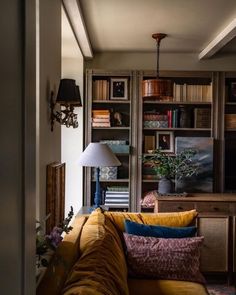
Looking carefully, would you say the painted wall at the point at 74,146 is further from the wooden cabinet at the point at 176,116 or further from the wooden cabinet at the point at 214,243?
the wooden cabinet at the point at 214,243

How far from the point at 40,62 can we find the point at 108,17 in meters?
1.47

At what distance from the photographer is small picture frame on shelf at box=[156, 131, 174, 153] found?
4.96m

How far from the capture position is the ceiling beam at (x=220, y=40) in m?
3.68

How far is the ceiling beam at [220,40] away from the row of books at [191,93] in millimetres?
419

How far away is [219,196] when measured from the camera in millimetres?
4340

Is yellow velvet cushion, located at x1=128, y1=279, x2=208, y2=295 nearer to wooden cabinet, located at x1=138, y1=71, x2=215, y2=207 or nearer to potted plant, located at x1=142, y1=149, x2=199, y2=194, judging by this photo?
potted plant, located at x1=142, y1=149, x2=199, y2=194

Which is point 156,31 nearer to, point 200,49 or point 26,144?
point 200,49

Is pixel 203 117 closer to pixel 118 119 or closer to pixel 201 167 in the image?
pixel 201 167

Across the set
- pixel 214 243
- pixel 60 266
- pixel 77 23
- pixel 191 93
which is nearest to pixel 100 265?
pixel 60 266

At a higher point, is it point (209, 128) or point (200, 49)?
point (200, 49)

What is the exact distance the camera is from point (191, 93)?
191 inches

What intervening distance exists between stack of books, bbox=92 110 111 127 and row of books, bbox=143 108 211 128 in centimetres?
48

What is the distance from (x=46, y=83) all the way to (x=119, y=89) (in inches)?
94.2

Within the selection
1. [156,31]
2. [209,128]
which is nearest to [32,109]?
[156,31]
